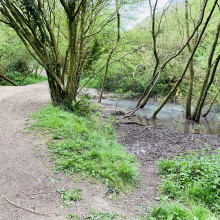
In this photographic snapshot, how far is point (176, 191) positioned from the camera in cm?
358

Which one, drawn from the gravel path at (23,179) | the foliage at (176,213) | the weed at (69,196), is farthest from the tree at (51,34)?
the foliage at (176,213)

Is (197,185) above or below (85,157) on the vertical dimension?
below

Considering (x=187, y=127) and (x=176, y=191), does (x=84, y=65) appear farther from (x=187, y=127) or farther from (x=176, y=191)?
(x=176, y=191)

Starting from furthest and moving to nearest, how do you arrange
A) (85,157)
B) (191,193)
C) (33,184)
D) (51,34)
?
(51,34)
(85,157)
(191,193)
(33,184)

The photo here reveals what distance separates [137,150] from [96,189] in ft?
10.5

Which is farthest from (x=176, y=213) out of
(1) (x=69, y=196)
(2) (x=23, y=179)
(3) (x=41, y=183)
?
(2) (x=23, y=179)

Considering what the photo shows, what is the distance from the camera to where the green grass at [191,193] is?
2.72 metres

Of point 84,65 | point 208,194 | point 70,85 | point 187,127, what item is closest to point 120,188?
point 208,194

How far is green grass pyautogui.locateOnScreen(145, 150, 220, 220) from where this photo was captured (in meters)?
2.72

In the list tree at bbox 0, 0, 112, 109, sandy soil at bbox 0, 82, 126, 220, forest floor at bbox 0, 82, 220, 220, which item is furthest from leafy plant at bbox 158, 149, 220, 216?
tree at bbox 0, 0, 112, 109

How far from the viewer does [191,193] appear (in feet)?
11.4

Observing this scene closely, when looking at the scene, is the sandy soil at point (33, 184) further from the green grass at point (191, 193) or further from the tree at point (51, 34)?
the tree at point (51, 34)

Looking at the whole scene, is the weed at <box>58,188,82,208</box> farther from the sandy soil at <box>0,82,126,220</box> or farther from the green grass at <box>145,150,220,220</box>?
the green grass at <box>145,150,220,220</box>

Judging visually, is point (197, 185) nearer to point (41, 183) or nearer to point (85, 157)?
point (85, 157)
